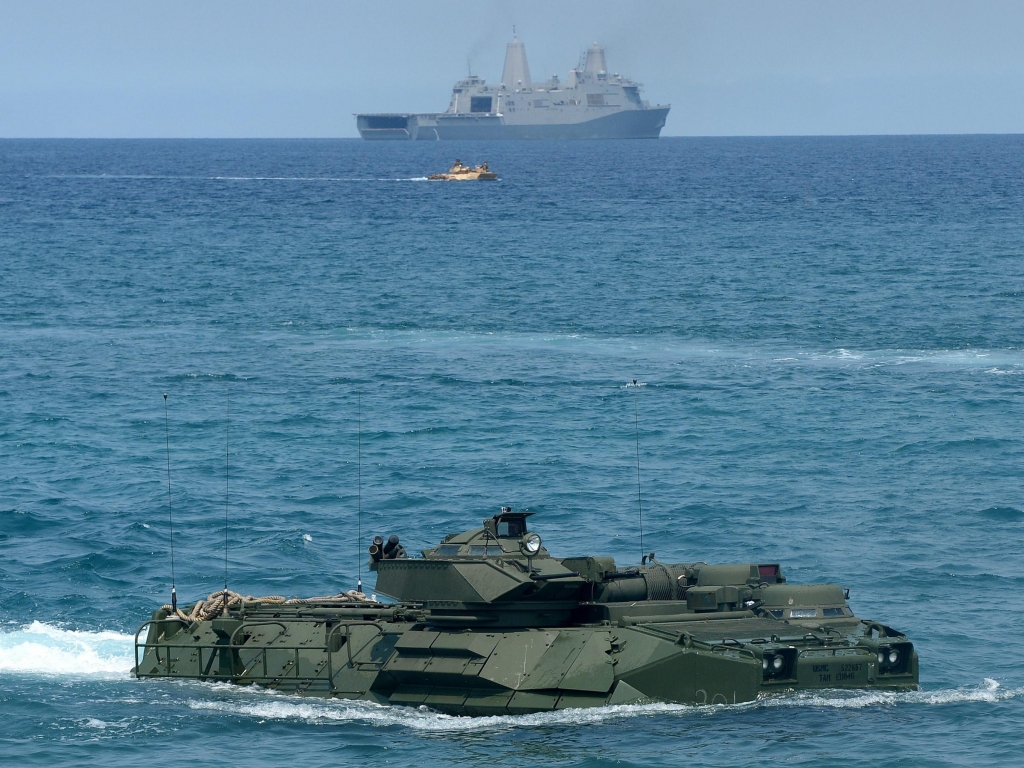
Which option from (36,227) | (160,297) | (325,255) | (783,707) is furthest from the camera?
(36,227)

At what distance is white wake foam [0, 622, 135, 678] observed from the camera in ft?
98.1

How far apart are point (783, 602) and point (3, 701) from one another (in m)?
13.3

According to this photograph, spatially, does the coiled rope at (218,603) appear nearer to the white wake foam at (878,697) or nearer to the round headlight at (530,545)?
the round headlight at (530,545)

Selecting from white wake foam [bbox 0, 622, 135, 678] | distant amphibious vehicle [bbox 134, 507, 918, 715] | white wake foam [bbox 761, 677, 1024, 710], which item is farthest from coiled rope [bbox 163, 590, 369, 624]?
white wake foam [bbox 761, 677, 1024, 710]

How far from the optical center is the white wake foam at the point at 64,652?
2991 cm

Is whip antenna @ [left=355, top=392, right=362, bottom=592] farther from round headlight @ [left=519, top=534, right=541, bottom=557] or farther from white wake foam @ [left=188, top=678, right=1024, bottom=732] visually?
round headlight @ [left=519, top=534, right=541, bottom=557]

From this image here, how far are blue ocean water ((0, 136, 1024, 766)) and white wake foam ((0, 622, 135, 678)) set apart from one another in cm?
11

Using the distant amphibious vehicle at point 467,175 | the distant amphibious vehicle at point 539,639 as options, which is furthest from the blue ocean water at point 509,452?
the distant amphibious vehicle at point 467,175

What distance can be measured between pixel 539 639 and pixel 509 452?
2058 cm

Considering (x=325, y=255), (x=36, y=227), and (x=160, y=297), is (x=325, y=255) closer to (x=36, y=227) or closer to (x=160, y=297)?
(x=160, y=297)

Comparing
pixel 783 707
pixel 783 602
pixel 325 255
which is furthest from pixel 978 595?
pixel 325 255

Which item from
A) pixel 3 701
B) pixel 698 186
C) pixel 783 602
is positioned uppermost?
pixel 698 186

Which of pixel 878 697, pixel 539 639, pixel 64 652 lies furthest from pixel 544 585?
pixel 64 652

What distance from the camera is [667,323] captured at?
226 feet
